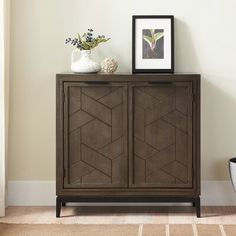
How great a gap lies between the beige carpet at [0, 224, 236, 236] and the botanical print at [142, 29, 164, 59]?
3.98 ft

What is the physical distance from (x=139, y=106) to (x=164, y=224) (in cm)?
79

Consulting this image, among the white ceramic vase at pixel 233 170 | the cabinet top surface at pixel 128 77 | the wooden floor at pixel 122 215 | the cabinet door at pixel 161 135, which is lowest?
the wooden floor at pixel 122 215

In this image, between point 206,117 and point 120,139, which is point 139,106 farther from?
point 206,117

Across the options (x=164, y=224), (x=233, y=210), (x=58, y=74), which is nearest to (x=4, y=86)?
(x=58, y=74)

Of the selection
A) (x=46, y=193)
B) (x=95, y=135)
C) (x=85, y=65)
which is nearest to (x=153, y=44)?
(x=85, y=65)

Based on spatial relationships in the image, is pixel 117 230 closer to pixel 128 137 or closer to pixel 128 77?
pixel 128 137

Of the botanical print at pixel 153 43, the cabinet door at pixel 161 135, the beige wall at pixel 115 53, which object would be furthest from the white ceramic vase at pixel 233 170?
the botanical print at pixel 153 43

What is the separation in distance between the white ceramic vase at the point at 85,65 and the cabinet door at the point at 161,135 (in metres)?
0.31

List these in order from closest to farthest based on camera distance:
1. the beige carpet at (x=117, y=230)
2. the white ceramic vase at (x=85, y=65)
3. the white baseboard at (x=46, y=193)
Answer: the beige carpet at (x=117, y=230) < the white ceramic vase at (x=85, y=65) < the white baseboard at (x=46, y=193)

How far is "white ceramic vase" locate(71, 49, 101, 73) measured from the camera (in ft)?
14.5

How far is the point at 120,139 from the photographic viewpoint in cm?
437

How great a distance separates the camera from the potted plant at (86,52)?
174 inches

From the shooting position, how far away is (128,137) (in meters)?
4.36

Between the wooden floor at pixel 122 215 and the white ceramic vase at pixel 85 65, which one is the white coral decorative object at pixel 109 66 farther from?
the wooden floor at pixel 122 215
